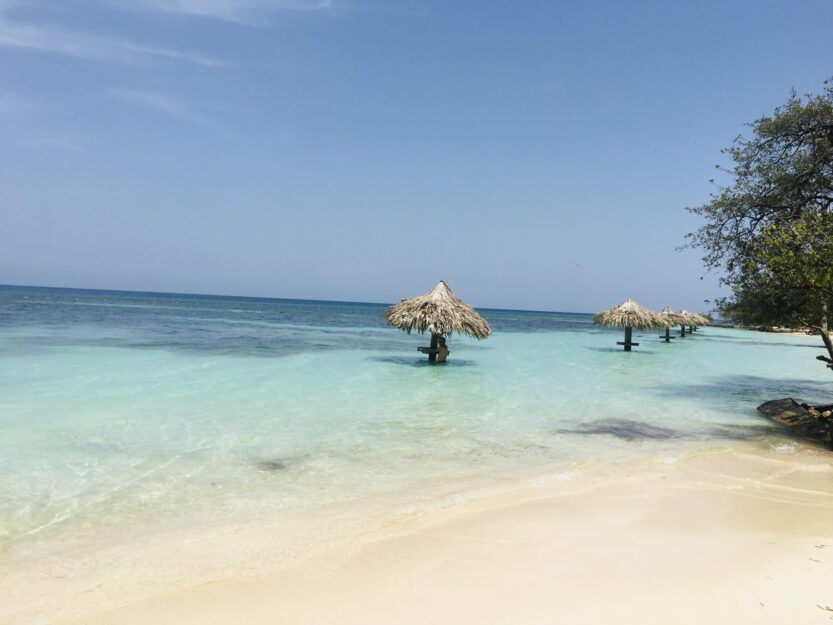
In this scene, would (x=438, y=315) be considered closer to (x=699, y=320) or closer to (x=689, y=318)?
(x=689, y=318)

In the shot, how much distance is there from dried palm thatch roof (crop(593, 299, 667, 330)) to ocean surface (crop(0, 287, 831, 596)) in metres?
7.10

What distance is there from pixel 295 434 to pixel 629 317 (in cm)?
2025

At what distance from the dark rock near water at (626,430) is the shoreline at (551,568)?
9.11 feet

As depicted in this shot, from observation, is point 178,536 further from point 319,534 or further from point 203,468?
point 203,468

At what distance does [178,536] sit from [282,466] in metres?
2.05

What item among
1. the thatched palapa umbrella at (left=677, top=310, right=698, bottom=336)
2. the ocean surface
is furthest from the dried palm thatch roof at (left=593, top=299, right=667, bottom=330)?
the thatched palapa umbrella at (left=677, top=310, right=698, bottom=336)

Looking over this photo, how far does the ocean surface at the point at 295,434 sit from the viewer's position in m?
4.84

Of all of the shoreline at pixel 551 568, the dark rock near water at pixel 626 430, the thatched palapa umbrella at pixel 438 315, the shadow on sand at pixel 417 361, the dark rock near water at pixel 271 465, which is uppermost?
the thatched palapa umbrella at pixel 438 315

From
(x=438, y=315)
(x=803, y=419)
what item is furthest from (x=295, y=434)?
(x=438, y=315)

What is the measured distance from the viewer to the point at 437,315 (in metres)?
16.0

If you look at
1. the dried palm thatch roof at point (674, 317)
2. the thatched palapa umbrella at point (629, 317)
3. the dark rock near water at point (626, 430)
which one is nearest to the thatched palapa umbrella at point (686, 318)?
Result: the dried palm thatch roof at point (674, 317)

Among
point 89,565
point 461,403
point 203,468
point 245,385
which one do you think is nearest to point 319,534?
point 89,565

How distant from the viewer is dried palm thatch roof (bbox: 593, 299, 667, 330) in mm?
Result: 24594

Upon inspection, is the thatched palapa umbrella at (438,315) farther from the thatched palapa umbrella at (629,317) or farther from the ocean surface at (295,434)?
the thatched palapa umbrella at (629,317)
